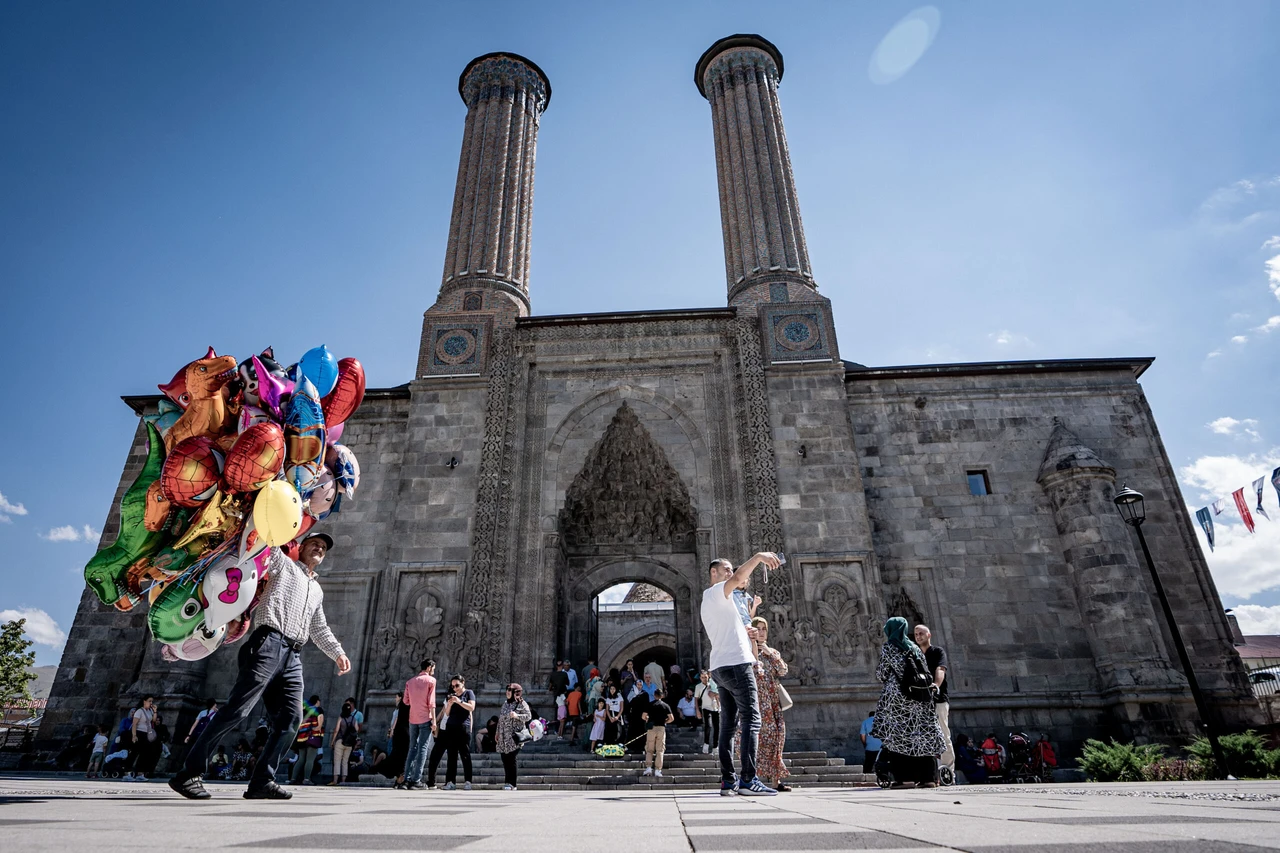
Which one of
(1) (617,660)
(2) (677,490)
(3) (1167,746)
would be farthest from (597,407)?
(3) (1167,746)

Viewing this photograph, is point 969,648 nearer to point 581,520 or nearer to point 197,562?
point 581,520

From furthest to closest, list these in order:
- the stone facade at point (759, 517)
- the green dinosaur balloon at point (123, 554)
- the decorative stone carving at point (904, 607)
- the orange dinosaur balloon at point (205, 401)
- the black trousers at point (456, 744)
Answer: the decorative stone carving at point (904, 607) < the stone facade at point (759, 517) < the black trousers at point (456, 744) < the orange dinosaur balloon at point (205, 401) < the green dinosaur balloon at point (123, 554)

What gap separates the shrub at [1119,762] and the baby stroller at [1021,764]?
142cm

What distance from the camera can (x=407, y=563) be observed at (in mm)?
12352

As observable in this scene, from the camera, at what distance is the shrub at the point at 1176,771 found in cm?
817

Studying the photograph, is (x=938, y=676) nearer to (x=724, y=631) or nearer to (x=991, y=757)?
(x=724, y=631)

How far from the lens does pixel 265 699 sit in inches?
162

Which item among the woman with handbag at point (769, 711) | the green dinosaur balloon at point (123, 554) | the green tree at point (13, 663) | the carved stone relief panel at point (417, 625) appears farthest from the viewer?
the green tree at point (13, 663)

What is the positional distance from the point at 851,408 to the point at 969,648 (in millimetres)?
4912

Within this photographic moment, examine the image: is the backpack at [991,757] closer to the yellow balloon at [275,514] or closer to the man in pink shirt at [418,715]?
the man in pink shirt at [418,715]

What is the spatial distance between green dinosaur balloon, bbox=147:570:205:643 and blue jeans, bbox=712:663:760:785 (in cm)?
315

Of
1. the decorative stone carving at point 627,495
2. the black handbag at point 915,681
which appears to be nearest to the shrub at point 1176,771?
the black handbag at point 915,681

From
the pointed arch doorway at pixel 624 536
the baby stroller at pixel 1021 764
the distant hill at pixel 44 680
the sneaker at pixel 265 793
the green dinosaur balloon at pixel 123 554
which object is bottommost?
the baby stroller at pixel 1021 764

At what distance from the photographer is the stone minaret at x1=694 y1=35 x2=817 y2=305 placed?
15.8 m
